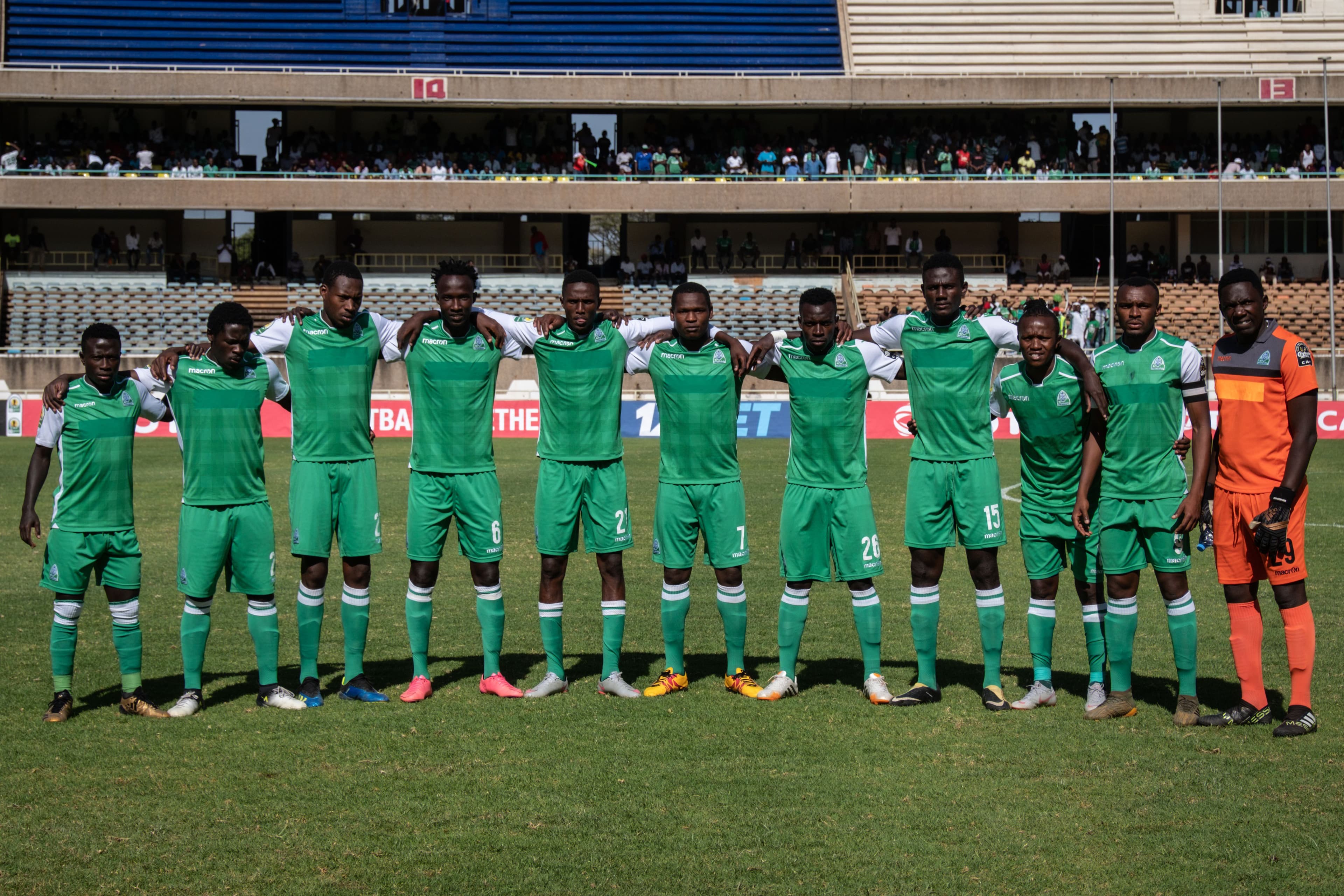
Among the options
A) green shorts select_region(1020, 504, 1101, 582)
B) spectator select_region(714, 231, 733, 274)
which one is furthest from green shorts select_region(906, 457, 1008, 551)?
spectator select_region(714, 231, 733, 274)

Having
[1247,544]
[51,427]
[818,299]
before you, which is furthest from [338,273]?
[1247,544]

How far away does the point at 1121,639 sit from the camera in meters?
7.34

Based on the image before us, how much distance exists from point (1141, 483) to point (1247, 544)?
66cm

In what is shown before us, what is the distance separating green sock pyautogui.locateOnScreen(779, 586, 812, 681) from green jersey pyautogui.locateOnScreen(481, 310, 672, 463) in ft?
4.70

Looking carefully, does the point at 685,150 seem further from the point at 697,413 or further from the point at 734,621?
the point at 734,621

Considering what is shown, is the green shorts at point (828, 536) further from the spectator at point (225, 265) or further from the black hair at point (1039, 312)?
the spectator at point (225, 265)

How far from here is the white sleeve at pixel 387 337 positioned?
8039 mm

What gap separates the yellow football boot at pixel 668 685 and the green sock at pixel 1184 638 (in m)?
2.92

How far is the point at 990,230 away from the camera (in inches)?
1791

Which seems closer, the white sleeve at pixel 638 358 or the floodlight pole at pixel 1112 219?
the white sleeve at pixel 638 358

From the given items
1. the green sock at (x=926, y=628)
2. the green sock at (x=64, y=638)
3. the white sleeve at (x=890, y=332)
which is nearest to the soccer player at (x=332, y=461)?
the green sock at (x=64, y=638)

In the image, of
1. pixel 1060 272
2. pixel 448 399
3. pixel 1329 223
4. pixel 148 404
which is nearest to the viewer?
pixel 148 404

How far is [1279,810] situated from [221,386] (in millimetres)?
6182

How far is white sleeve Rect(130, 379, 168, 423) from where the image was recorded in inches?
307
